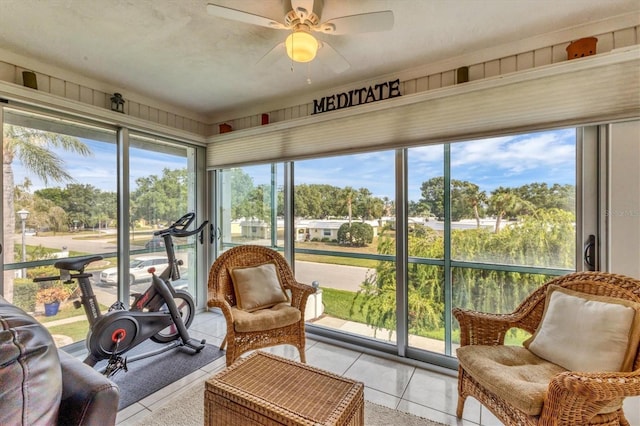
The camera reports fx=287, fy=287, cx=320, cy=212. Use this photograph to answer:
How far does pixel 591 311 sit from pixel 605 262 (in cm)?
66

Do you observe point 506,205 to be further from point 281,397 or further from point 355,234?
point 281,397

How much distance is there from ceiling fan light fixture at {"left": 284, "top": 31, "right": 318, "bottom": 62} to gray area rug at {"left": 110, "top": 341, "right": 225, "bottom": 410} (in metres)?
2.60

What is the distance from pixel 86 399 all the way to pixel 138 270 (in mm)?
2698

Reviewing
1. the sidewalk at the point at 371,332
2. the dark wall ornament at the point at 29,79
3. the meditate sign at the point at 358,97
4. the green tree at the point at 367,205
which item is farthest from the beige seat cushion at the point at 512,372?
the dark wall ornament at the point at 29,79

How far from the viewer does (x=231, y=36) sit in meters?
2.16

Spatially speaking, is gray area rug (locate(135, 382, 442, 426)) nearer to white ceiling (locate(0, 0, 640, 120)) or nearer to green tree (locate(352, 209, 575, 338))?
green tree (locate(352, 209, 575, 338))

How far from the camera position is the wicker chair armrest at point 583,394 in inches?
47.1

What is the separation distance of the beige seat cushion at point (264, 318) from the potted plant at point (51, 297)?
1.69 meters

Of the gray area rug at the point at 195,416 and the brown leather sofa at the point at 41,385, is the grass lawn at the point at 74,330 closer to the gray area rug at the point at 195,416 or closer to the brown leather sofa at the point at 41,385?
the gray area rug at the point at 195,416

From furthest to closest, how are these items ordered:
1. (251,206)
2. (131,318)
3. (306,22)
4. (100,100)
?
(251,206) < (100,100) < (131,318) < (306,22)

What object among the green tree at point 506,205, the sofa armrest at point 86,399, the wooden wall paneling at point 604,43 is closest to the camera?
the sofa armrest at point 86,399

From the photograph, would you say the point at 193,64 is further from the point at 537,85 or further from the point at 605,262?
the point at 605,262

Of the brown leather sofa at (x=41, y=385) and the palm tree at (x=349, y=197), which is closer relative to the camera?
the brown leather sofa at (x=41, y=385)

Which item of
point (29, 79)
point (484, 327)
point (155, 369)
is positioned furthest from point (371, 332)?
point (29, 79)
